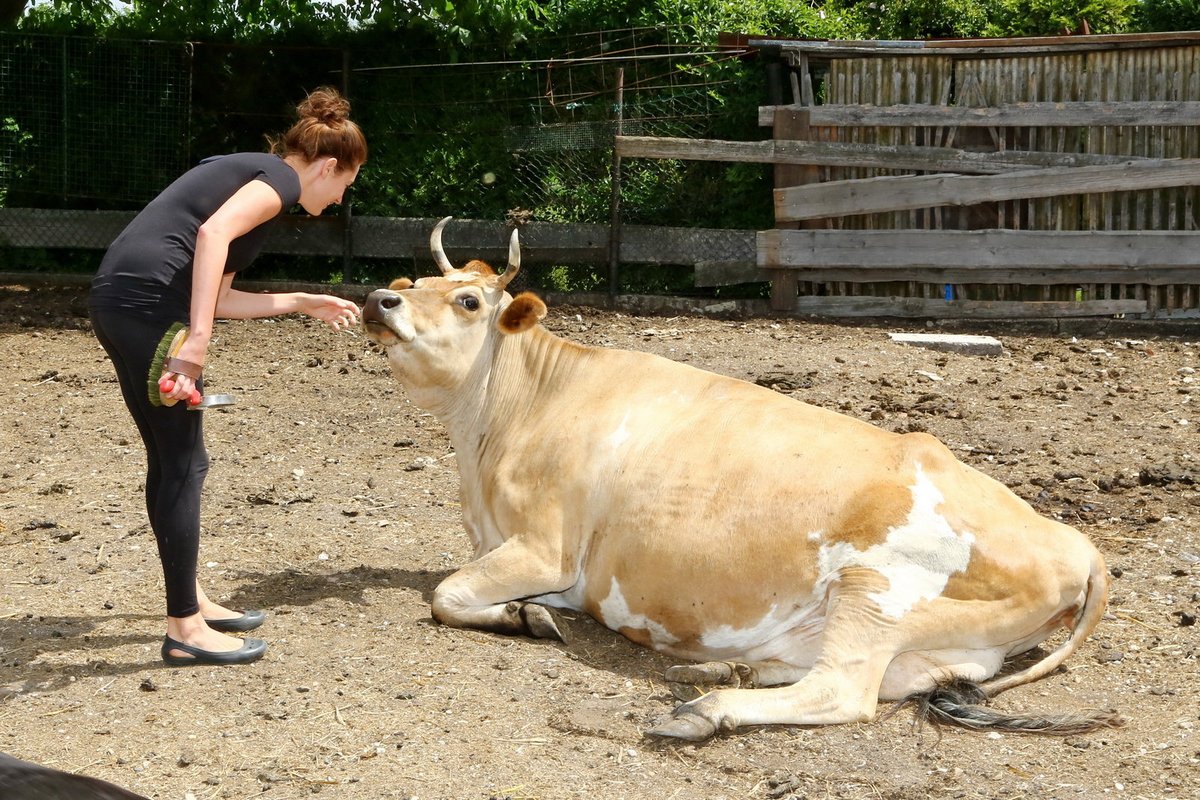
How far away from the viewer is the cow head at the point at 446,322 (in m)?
5.43

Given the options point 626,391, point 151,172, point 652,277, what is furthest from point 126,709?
point 151,172

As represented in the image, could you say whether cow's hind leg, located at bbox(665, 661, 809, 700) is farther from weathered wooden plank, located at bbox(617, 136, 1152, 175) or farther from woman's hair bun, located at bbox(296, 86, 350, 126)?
weathered wooden plank, located at bbox(617, 136, 1152, 175)

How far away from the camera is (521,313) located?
561cm

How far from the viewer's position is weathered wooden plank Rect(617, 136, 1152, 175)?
36.9ft

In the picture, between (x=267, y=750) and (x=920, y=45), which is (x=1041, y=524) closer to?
(x=267, y=750)

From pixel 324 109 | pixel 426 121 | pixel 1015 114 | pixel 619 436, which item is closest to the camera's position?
pixel 324 109

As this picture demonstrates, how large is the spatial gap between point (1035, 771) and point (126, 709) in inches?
110

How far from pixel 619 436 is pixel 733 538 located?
2.25 ft

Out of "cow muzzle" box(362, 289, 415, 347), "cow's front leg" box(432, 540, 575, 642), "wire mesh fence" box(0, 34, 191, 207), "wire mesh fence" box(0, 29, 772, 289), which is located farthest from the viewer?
"wire mesh fence" box(0, 34, 191, 207)

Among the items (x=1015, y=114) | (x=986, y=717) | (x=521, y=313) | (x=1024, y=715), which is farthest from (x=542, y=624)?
(x=1015, y=114)

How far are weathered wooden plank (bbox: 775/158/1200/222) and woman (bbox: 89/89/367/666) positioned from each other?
736cm

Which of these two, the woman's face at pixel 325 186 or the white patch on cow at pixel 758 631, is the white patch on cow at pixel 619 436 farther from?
the woman's face at pixel 325 186

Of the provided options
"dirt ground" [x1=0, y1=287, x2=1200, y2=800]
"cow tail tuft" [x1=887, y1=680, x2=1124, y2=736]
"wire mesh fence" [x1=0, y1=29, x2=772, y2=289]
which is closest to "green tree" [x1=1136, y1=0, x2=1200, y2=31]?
"wire mesh fence" [x1=0, y1=29, x2=772, y2=289]

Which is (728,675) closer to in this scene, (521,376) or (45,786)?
(521,376)
